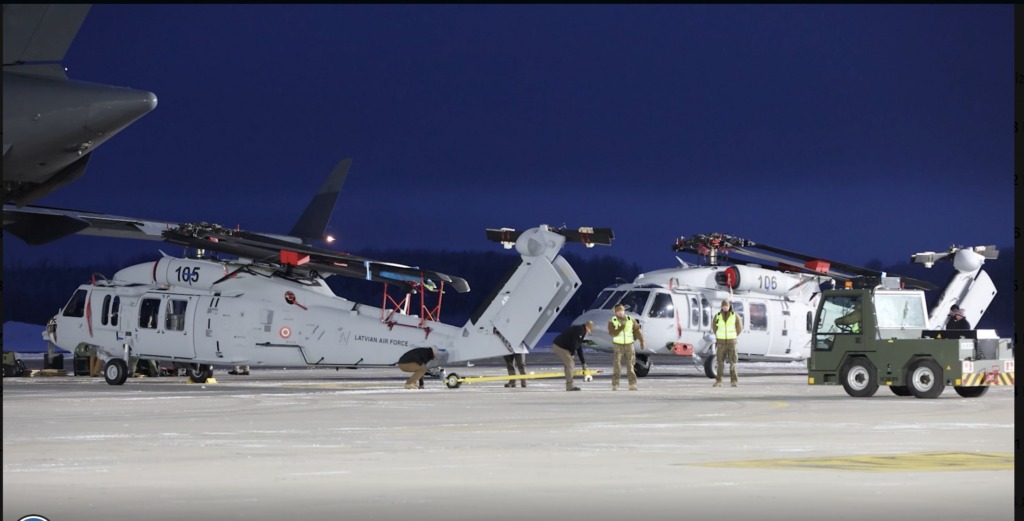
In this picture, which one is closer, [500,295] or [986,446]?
[986,446]

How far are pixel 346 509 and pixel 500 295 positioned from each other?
15.2 metres

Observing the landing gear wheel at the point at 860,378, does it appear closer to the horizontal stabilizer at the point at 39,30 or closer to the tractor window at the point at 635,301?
the tractor window at the point at 635,301

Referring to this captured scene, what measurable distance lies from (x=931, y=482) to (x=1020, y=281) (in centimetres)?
188

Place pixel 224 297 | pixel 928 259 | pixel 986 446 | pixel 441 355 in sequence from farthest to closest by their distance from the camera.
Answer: pixel 928 259
pixel 224 297
pixel 441 355
pixel 986 446

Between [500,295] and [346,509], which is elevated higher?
[500,295]

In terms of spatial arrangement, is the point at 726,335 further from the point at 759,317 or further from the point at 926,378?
the point at 759,317

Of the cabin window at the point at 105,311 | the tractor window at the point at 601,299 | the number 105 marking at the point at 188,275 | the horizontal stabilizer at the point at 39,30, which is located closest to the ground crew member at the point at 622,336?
the tractor window at the point at 601,299

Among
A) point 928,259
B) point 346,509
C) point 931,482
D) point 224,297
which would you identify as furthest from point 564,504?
point 928,259

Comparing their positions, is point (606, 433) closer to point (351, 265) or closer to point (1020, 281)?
point (1020, 281)

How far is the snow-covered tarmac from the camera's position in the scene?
6.79m

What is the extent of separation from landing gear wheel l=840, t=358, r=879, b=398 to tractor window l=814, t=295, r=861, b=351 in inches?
18.2

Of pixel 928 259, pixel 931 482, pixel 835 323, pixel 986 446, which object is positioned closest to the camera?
pixel 931 482

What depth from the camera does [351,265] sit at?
20.3 m

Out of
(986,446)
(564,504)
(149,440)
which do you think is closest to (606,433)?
(986,446)
